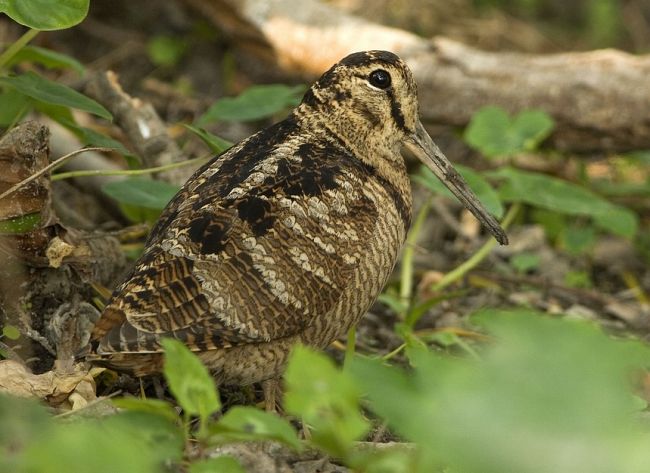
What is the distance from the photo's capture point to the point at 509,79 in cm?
561

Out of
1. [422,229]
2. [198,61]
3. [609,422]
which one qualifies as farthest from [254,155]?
[198,61]

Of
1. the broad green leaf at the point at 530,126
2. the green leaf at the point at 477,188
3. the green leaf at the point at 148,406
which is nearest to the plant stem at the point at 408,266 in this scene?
the green leaf at the point at 477,188

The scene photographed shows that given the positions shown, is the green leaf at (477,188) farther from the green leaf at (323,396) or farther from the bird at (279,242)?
the green leaf at (323,396)

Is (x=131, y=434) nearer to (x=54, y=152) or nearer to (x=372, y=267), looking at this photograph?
(x=372, y=267)

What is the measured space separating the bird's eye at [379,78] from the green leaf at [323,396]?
5.29 ft

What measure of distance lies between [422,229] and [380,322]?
1.08m

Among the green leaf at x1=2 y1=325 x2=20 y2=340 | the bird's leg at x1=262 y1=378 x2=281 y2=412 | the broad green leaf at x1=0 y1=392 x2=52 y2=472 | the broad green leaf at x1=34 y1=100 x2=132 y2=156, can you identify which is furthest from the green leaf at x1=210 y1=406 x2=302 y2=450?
the broad green leaf at x1=34 y1=100 x2=132 y2=156

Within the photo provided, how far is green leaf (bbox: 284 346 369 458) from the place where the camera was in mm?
2283

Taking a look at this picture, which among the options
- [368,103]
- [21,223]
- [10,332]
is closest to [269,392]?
[10,332]

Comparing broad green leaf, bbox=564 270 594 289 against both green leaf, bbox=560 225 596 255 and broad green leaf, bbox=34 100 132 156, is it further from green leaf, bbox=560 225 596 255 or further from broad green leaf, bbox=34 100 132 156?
broad green leaf, bbox=34 100 132 156

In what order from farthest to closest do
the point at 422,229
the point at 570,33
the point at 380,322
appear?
the point at 570,33 < the point at 422,229 < the point at 380,322

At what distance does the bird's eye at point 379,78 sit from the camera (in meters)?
3.72

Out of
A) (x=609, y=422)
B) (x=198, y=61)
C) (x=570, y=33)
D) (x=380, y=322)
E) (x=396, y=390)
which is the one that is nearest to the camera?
(x=609, y=422)

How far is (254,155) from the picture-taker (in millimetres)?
3490
